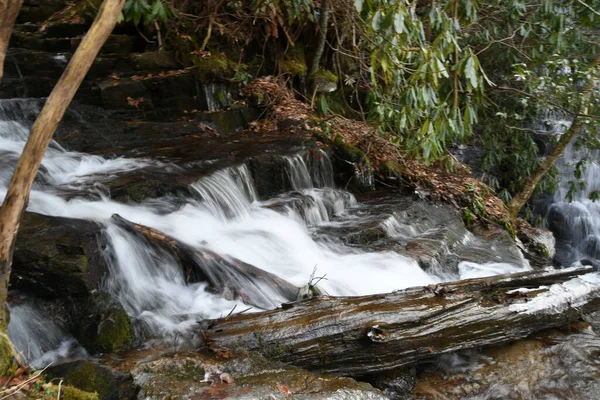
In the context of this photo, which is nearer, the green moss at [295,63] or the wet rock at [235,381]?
the wet rock at [235,381]

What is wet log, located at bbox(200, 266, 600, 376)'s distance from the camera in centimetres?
356

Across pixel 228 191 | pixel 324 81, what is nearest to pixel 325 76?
pixel 324 81

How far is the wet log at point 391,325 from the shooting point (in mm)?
3561

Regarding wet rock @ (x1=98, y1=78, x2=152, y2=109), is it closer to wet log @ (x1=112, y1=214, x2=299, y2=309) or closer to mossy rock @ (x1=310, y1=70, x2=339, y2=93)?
mossy rock @ (x1=310, y1=70, x2=339, y2=93)

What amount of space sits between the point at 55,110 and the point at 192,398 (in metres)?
1.75

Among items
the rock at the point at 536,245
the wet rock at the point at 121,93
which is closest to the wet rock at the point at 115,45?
the wet rock at the point at 121,93

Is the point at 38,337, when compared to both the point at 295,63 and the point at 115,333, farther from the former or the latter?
the point at 295,63

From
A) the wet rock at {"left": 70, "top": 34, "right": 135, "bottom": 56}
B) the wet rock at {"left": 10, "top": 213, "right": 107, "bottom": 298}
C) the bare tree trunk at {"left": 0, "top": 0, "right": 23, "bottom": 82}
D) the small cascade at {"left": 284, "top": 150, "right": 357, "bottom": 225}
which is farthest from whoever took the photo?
the wet rock at {"left": 70, "top": 34, "right": 135, "bottom": 56}

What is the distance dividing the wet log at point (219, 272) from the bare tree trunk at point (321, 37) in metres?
5.93

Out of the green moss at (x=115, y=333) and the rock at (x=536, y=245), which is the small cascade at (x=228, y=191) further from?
the rock at (x=536, y=245)

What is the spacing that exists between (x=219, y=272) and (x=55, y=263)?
1.32m

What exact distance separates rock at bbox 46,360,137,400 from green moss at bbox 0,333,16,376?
55 cm

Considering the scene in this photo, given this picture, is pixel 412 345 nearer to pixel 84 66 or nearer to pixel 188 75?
pixel 84 66

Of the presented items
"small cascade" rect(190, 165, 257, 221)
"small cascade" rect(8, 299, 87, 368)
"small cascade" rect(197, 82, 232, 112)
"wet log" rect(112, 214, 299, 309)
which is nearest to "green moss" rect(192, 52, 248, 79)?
"small cascade" rect(197, 82, 232, 112)
